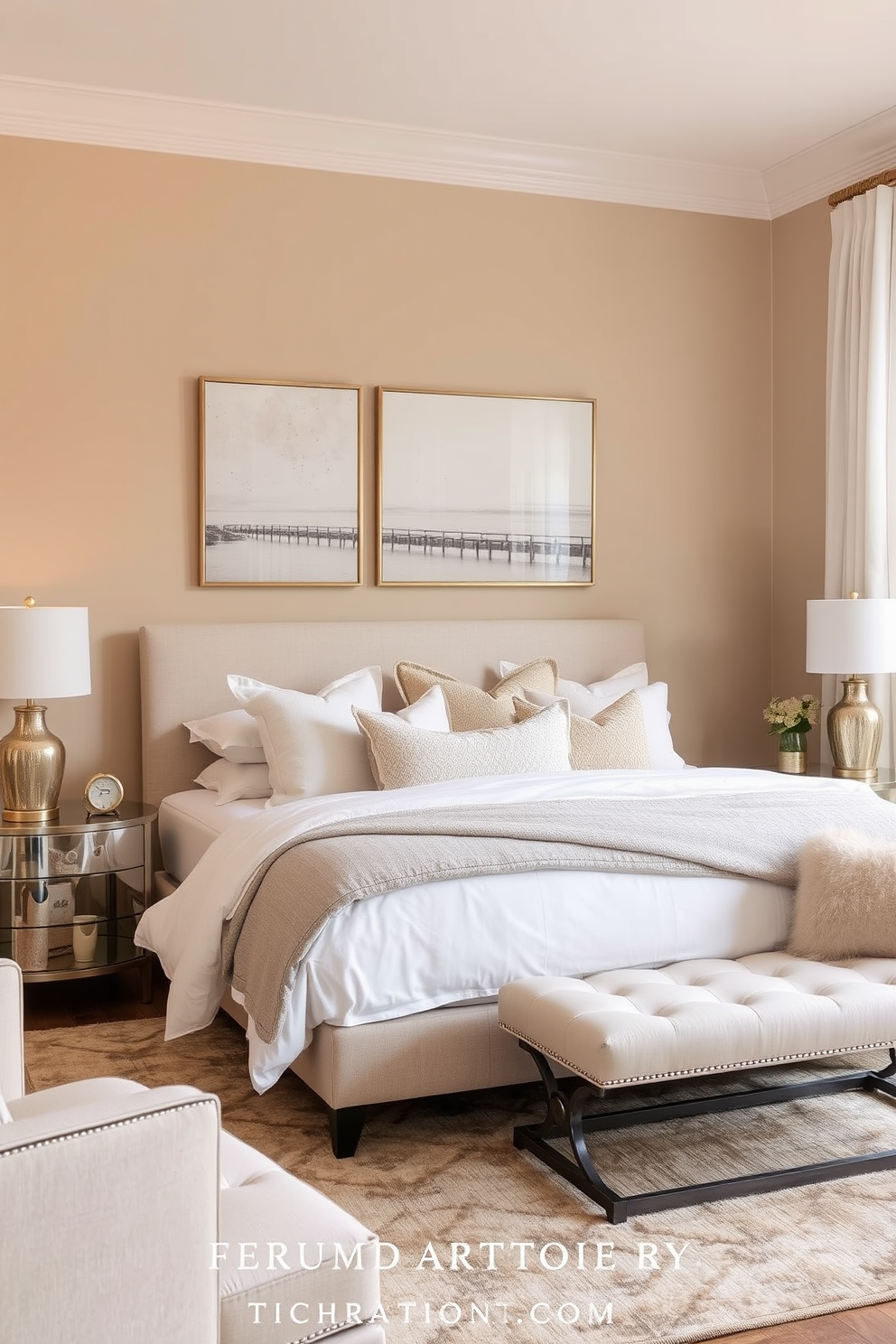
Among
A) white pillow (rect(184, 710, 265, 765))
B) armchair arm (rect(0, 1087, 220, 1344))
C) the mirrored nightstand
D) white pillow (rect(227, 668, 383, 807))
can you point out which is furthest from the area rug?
white pillow (rect(184, 710, 265, 765))

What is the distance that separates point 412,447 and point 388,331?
45 centimetres

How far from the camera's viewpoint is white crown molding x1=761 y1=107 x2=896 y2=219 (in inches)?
188

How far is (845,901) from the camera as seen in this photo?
3104 mm

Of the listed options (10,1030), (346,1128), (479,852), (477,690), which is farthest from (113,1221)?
(477,690)

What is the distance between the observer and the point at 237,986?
315cm

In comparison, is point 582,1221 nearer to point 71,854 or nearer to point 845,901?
point 845,901

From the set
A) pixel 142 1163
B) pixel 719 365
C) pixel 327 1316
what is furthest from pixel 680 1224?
pixel 719 365

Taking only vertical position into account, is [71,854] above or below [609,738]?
below

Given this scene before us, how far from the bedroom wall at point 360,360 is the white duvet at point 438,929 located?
1475 millimetres

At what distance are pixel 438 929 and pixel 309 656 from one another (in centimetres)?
197

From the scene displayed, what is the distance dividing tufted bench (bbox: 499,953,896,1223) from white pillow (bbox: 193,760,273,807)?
1568 millimetres

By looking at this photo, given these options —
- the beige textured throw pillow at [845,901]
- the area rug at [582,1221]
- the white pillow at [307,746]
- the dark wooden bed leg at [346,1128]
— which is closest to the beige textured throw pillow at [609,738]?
the white pillow at [307,746]

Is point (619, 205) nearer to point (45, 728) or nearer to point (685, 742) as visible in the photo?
point (685, 742)

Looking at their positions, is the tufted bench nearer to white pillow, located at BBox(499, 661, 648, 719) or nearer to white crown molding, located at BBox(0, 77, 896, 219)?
white pillow, located at BBox(499, 661, 648, 719)
